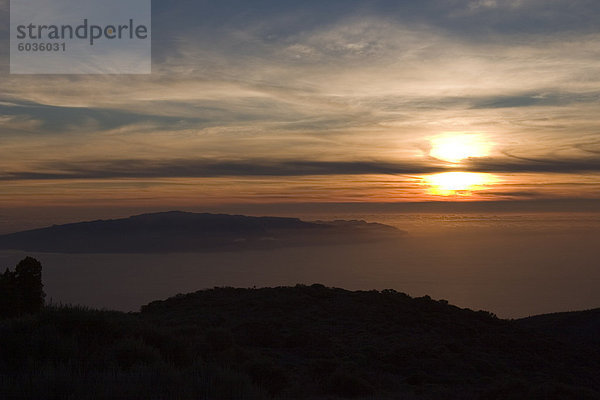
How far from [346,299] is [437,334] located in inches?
275

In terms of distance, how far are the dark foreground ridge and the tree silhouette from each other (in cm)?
642

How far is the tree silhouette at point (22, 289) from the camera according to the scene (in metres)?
26.1

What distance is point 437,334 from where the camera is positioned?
26.4m

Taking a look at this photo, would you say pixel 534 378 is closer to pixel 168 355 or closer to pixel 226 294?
pixel 168 355

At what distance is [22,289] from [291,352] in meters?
14.3

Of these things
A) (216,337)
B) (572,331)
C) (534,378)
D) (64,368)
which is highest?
(64,368)

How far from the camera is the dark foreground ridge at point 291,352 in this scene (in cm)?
1082

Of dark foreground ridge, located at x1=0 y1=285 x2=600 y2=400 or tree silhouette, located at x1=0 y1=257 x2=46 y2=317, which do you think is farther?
tree silhouette, located at x1=0 y1=257 x2=46 y2=317

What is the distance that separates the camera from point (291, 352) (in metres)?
20.8

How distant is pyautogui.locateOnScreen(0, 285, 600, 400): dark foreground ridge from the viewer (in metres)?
10.8

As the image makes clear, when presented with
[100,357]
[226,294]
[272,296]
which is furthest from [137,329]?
[226,294]

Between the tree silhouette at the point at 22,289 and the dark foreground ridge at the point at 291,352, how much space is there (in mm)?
6423

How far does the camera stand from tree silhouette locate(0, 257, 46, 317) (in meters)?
26.1

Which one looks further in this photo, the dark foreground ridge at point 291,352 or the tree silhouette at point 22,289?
the tree silhouette at point 22,289
